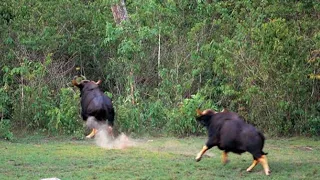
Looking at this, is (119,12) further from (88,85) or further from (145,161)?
(145,161)

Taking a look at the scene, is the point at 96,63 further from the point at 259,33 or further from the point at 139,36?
the point at 259,33

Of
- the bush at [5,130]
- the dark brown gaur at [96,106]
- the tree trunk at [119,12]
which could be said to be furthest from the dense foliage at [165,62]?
the dark brown gaur at [96,106]

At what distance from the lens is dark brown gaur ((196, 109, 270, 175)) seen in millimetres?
10875

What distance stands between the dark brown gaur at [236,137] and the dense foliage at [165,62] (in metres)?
4.81

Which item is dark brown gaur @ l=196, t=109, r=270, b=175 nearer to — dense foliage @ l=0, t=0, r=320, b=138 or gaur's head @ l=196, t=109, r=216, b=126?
gaur's head @ l=196, t=109, r=216, b=126

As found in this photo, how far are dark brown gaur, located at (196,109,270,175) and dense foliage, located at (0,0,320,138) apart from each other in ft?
15.8

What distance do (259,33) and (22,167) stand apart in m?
6.94

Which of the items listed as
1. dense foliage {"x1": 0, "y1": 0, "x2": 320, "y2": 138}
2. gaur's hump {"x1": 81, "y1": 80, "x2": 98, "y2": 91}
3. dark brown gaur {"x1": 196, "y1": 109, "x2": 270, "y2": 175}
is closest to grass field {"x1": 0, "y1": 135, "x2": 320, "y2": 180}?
dark brown gaur {"x1": 196, "y1": 109, "x2": 270, "y2": 175}

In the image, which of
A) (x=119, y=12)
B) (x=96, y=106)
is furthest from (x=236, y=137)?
(x=119, y=12)

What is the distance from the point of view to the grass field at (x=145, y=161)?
36.2 ft

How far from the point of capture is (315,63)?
15953 mm

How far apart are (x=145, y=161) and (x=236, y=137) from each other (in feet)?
6.80

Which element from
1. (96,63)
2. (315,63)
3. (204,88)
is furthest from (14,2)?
(315,63)

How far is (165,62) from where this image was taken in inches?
744
